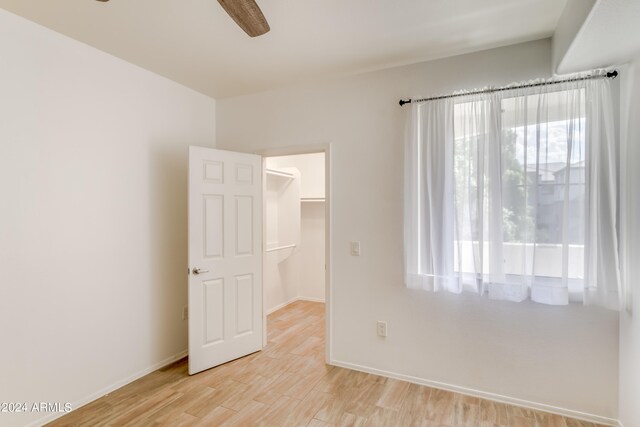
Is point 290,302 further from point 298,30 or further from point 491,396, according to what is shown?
point 298,30

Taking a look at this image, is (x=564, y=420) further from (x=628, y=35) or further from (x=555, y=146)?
(x=628, y=35)

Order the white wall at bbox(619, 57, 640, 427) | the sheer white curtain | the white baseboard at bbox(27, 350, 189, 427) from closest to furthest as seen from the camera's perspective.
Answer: the white wall at bbox(619, 57, 640, 427) → the sheer white curtain → the white baseboard at bbox(27, 350, 189, 427)

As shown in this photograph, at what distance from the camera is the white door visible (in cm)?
283

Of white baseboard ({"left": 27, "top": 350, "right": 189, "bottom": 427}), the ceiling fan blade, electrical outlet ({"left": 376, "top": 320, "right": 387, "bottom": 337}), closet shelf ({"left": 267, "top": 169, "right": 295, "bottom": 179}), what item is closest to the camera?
the ceiling fan blade

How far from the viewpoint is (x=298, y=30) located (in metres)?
2.18

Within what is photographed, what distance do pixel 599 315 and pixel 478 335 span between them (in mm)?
765

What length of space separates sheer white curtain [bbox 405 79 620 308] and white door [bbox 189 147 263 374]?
5.09 feet

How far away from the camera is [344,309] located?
2922mm

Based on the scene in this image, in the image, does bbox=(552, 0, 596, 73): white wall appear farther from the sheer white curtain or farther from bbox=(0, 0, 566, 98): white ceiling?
the sheer white curtain

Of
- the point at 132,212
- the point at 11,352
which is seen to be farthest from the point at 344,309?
the point at 11,352

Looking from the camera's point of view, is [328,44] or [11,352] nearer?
[11,352]

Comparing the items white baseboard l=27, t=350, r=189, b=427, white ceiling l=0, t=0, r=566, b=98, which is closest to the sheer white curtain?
white ceiling l=0, t=0, r=566, b=98

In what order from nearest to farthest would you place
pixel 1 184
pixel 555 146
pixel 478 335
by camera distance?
pixel 1 184, pixel 555 146, pixel 478 335

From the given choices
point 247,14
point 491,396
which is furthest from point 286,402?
point 247,14
